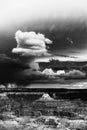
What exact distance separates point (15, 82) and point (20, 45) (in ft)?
1.67

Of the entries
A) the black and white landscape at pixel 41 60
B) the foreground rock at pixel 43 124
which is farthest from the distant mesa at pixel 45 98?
the foreground rock at pixel 43 124

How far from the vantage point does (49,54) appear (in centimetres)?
334

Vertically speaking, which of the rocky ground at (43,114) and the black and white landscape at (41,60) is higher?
the black and white landscape at (41,60)

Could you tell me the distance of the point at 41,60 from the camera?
3342mm

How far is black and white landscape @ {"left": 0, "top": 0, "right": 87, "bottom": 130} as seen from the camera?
321cm

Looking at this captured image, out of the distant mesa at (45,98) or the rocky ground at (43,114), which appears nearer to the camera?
the rocky ground at (43,114)

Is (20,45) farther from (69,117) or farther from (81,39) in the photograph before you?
(69,117)

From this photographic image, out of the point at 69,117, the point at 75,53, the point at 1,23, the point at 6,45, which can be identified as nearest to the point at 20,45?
the point at 6,45

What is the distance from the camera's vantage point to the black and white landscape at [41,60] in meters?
3.21

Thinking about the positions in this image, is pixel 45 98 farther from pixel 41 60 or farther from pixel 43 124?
pixel 41 60

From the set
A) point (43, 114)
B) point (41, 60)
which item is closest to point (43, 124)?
point (43, 114)

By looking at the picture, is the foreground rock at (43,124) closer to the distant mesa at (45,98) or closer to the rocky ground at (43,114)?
the rocky ground at (43,114)

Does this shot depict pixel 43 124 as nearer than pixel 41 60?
Yes

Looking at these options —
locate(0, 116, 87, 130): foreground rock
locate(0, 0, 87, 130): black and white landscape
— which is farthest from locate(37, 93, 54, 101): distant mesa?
locate(0, 116, 87, 130): foreground rock
